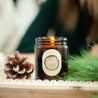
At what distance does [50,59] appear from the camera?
404 mm

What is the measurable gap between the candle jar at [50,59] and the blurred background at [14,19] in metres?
0.62

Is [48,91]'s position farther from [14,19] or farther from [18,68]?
[14,19]

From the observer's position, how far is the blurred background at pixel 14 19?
1041mm

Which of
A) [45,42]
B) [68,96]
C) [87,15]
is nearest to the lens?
[68,96]

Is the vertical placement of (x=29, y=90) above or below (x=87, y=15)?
below

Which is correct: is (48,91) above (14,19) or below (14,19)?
below

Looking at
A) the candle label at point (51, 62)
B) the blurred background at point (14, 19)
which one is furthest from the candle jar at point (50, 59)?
the blurred background at point (14, 19)

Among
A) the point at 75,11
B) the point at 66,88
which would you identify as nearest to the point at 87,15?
the point at 75,11

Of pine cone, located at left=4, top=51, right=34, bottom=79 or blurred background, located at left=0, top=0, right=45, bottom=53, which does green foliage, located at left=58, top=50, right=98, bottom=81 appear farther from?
blurred background, located at left=0, top=0, right=45, bottom=53

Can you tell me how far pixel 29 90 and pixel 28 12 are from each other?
782 mm

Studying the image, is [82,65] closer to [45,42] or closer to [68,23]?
[45,42]

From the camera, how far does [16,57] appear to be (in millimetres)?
478

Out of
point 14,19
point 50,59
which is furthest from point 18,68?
point 14,19

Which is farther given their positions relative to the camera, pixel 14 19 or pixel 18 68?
pixel 14 19
